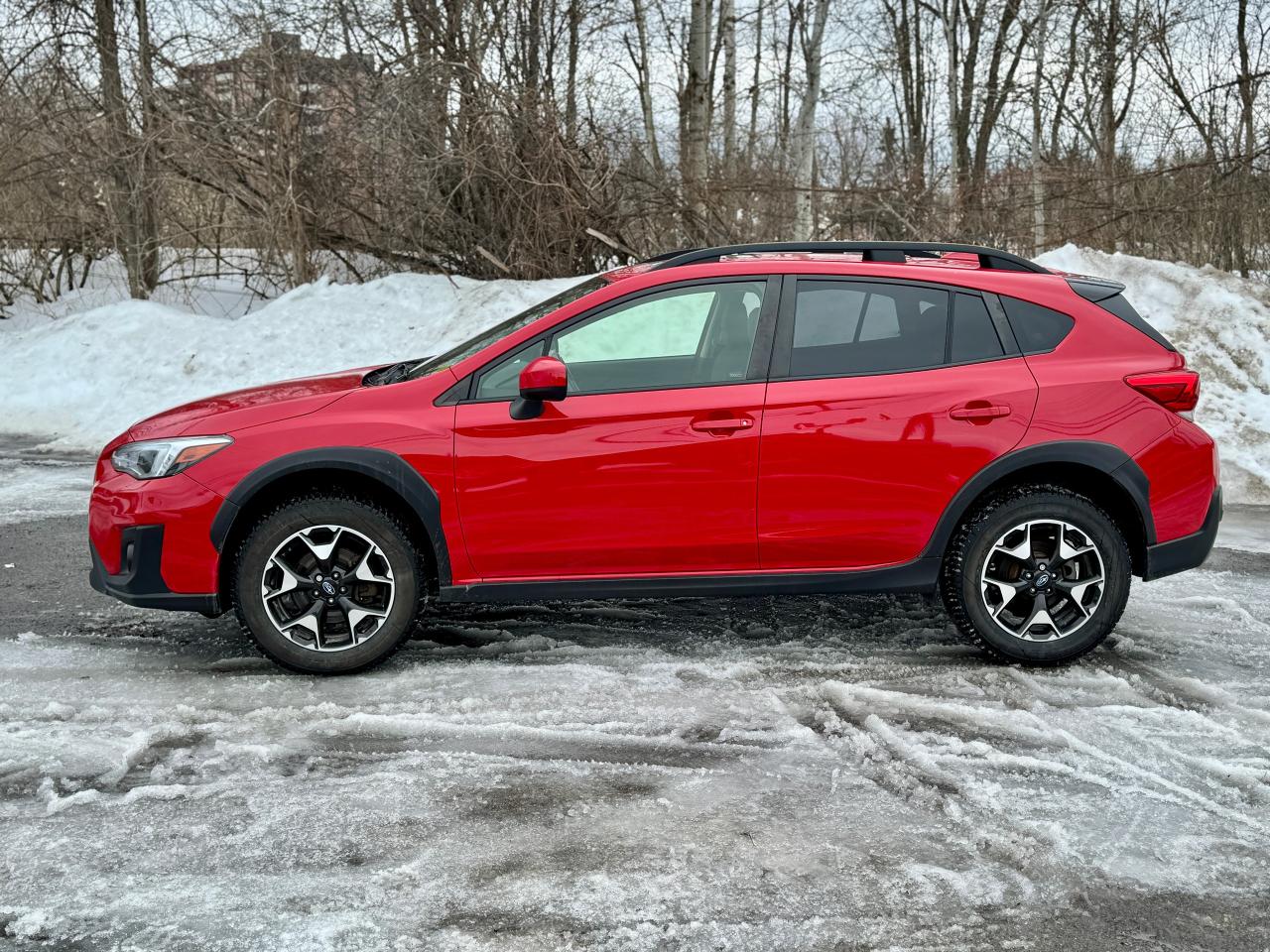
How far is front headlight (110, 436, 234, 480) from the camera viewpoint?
4.67 m

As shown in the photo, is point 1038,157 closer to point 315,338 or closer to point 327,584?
point 315,338

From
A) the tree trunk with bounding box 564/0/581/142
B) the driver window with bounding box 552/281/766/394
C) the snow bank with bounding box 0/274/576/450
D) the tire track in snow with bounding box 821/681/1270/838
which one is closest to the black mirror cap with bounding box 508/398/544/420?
the driver window with bounding box 552/281/766/394

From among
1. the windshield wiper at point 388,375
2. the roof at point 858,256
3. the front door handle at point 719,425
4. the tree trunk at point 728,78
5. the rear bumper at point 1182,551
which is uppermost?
the tree trunk at point 728,78

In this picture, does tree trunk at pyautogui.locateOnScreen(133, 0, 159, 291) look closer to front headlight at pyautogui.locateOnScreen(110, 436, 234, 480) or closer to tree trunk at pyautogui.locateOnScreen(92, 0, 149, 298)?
tree trunk at pyautogui.locateOnScreen(92, 0, 149, 298)

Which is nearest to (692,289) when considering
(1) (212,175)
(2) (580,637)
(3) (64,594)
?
(2) (580,637)

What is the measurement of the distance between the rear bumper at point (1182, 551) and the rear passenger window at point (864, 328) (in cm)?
123

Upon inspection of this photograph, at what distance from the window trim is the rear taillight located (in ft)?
4.90

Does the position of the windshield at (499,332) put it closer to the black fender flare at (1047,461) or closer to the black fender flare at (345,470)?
the black fender flare at (345,470)

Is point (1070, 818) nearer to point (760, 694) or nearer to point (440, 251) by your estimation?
point (760, 694)

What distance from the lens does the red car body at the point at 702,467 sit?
465cm

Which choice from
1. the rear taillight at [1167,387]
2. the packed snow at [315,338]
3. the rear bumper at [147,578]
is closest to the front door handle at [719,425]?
the rear taillight at [1167,387]

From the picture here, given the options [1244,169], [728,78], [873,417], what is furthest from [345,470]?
[728,78]

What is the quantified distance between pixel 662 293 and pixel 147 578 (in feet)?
7.75

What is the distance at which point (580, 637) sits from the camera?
5285mm
